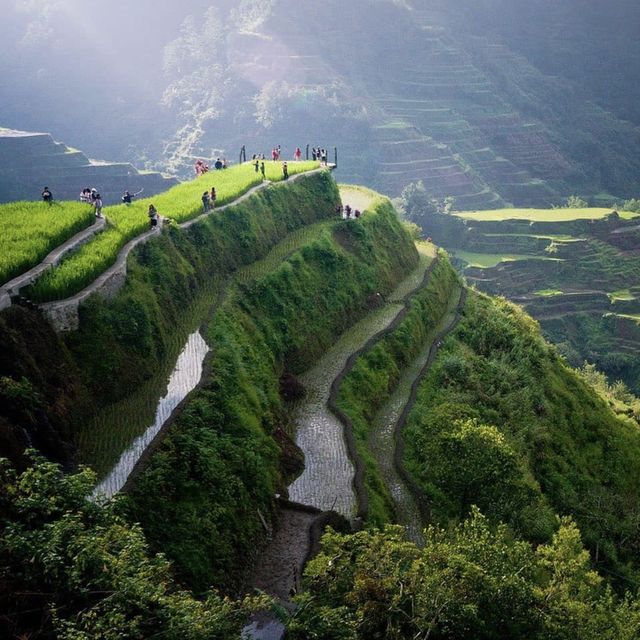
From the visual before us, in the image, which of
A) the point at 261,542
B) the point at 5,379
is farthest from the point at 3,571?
the point at 261,542

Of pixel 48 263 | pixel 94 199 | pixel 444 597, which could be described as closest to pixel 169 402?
pixel 48 263

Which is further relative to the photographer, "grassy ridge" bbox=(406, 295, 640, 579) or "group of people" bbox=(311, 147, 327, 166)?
"group of people" bbox=(311, 147, 327, 166)

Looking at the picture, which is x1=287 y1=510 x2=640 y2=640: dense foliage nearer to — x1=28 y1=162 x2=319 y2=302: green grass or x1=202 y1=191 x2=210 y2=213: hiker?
x1=28 y1=162 x2=319 y2=302: green grass

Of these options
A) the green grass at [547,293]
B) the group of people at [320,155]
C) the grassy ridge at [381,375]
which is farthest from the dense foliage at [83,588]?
the green grass at [547,293]

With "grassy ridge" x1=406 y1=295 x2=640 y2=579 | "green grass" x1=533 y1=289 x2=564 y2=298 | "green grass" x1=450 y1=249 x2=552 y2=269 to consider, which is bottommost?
"green grass" x1=533 y1=289 x2=564 y2=298

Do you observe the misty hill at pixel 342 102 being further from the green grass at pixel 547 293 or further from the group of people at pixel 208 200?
the group of people at pixel 208 200

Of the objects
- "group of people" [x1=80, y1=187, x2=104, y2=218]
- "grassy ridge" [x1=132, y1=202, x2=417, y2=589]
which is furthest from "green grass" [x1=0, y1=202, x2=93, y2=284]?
"grassy ridge" [x1=132, y1=202, x2=417, y2=589]

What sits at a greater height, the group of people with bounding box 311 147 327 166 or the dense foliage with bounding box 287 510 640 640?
the group of people with bounding box 311 147 327 166

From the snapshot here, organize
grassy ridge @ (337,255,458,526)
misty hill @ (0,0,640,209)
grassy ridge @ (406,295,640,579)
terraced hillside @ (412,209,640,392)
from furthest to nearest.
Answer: misty hill @ (0,0,640,209), terraced hillside @ (412,209,640,392), grassy ridge @ (337,255,458,526), grassy ridge @ (406,295,640,579)
